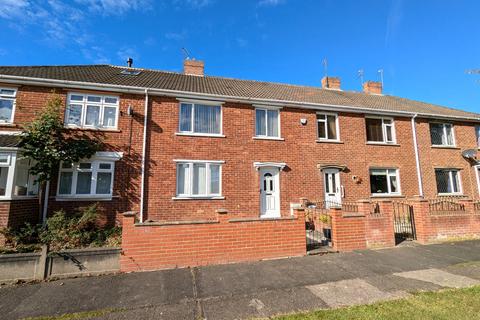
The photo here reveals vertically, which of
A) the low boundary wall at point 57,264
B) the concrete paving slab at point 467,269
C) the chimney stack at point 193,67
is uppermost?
the chimney stack at point 193,67

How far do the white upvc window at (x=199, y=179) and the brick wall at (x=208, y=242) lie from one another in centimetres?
411

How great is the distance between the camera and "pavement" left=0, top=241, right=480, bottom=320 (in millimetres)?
4152

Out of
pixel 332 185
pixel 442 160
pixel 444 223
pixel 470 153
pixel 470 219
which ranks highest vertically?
pixel 470 153

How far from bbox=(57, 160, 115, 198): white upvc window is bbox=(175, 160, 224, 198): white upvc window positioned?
267 centimetres

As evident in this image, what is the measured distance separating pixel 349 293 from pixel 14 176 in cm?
1030

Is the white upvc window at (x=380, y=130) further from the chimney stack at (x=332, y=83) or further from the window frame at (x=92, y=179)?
the window frame at (x=92, y=179)

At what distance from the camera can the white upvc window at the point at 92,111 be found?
9859 mm

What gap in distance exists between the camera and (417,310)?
393 cm

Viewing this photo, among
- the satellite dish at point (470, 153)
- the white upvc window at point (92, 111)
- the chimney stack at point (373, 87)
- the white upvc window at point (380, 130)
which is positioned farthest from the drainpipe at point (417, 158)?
the white upvc window at point (92, 111)

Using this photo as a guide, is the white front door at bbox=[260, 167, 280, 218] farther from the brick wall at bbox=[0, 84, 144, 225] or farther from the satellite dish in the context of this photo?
the satellite dish

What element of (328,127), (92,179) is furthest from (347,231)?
(92,179)

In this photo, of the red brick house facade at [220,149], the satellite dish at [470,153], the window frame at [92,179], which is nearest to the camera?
the window frame at [92,179]

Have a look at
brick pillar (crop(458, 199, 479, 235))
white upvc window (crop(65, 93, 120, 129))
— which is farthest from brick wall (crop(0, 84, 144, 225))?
brick pillar (crop(458, 199, 479, 235))

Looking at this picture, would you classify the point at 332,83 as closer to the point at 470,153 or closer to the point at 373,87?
the point at 373,87
